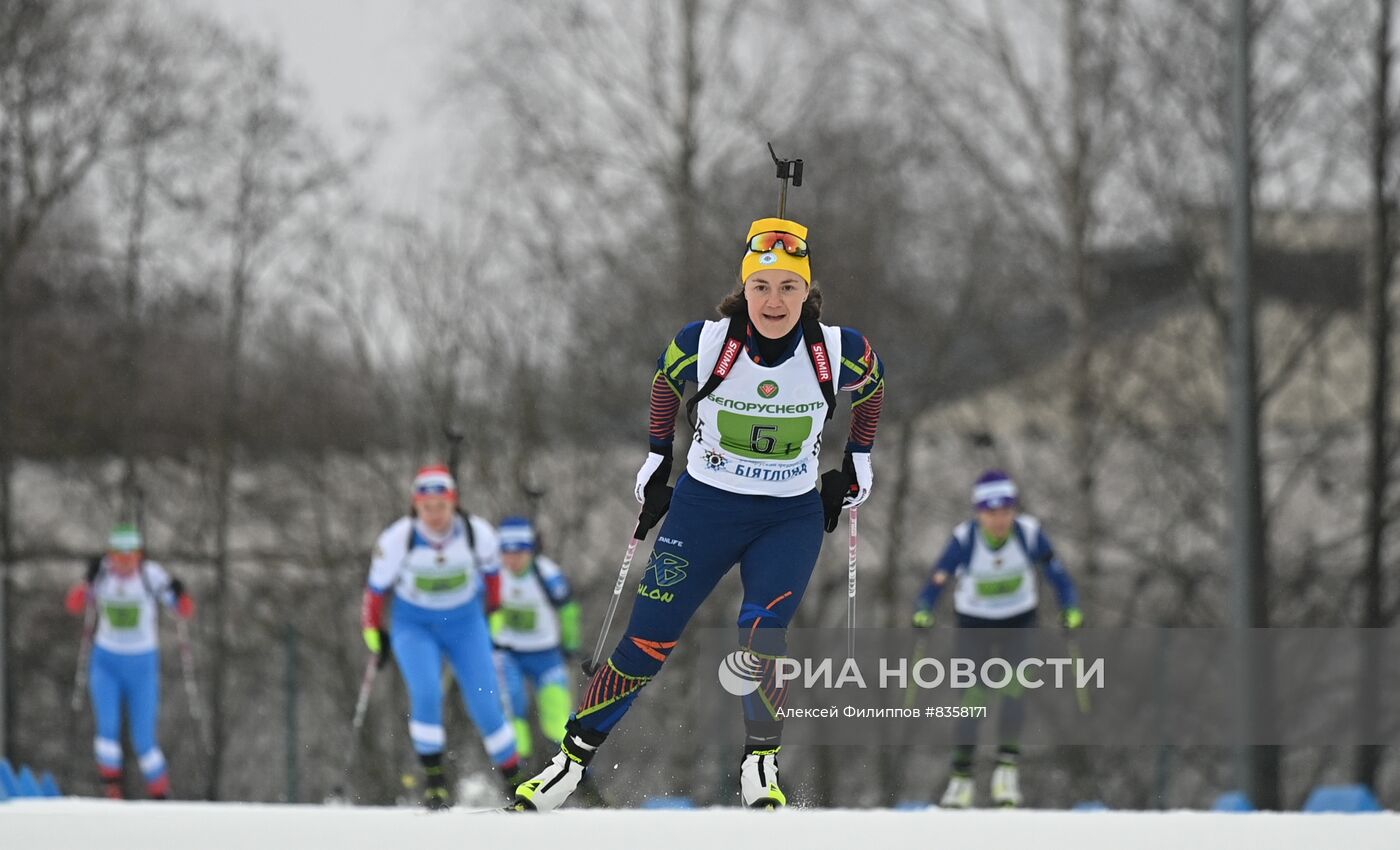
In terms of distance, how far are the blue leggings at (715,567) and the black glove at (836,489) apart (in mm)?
75

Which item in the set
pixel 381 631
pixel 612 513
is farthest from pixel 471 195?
pixel 381 631

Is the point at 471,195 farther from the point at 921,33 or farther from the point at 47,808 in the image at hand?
the point at 47,808

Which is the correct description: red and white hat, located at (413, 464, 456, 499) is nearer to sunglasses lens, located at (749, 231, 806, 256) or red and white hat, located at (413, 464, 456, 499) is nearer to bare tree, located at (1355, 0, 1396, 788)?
sunglasses lens, located at (749, 231, 806, 256)

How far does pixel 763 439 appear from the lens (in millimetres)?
6387

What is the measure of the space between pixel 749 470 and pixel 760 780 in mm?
1219

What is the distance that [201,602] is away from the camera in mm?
22172

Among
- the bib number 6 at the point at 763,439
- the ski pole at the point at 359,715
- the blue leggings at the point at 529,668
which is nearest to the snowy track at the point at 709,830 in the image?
the bib number 6 at the point at 763,439

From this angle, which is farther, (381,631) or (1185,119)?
(1185,119)

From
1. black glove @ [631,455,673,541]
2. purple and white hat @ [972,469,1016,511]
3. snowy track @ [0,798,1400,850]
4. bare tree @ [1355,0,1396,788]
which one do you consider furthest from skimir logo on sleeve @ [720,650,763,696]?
bare tree @ [1355,0,1396,788]

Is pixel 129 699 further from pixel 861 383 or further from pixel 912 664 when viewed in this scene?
pixel 861 383

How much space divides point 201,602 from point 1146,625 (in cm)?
1119

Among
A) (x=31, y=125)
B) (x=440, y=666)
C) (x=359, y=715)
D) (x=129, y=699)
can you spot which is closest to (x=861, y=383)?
(x=440, y=666)

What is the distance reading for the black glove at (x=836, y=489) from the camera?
6.67 m

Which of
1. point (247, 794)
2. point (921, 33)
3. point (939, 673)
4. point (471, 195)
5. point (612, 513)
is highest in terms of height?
point (921, 33)
